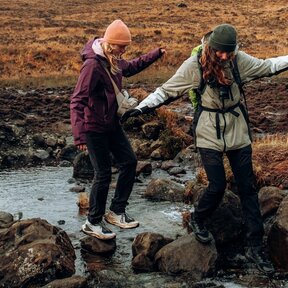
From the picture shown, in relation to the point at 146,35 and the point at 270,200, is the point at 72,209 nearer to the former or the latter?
the point at 270,200

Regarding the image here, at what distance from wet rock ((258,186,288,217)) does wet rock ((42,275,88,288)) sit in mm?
2655

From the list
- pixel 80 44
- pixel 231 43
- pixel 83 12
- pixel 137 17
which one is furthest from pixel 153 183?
pixel 83 12

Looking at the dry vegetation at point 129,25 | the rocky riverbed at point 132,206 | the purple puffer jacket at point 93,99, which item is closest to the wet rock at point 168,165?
the rocky riverbed at point 132,206

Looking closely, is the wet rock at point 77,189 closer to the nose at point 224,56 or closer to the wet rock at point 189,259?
the wet rock at point 189,259

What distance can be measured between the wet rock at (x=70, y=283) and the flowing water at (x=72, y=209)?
1.84 feet

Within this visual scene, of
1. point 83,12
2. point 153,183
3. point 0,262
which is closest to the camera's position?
point 0,262

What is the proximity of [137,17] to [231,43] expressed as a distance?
169 feet

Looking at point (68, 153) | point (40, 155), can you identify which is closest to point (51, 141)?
point (40, 155)

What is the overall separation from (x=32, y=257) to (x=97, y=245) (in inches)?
45.1

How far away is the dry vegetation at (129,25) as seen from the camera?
2980cm

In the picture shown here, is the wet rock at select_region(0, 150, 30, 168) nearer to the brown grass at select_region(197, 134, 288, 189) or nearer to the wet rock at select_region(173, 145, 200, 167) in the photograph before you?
the wet rock at select_region(173, 145, 200, 167)

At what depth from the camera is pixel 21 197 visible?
34.2ft

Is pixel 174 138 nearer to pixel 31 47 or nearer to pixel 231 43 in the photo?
pixel 231 43

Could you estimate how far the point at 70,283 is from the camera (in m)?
6.13
